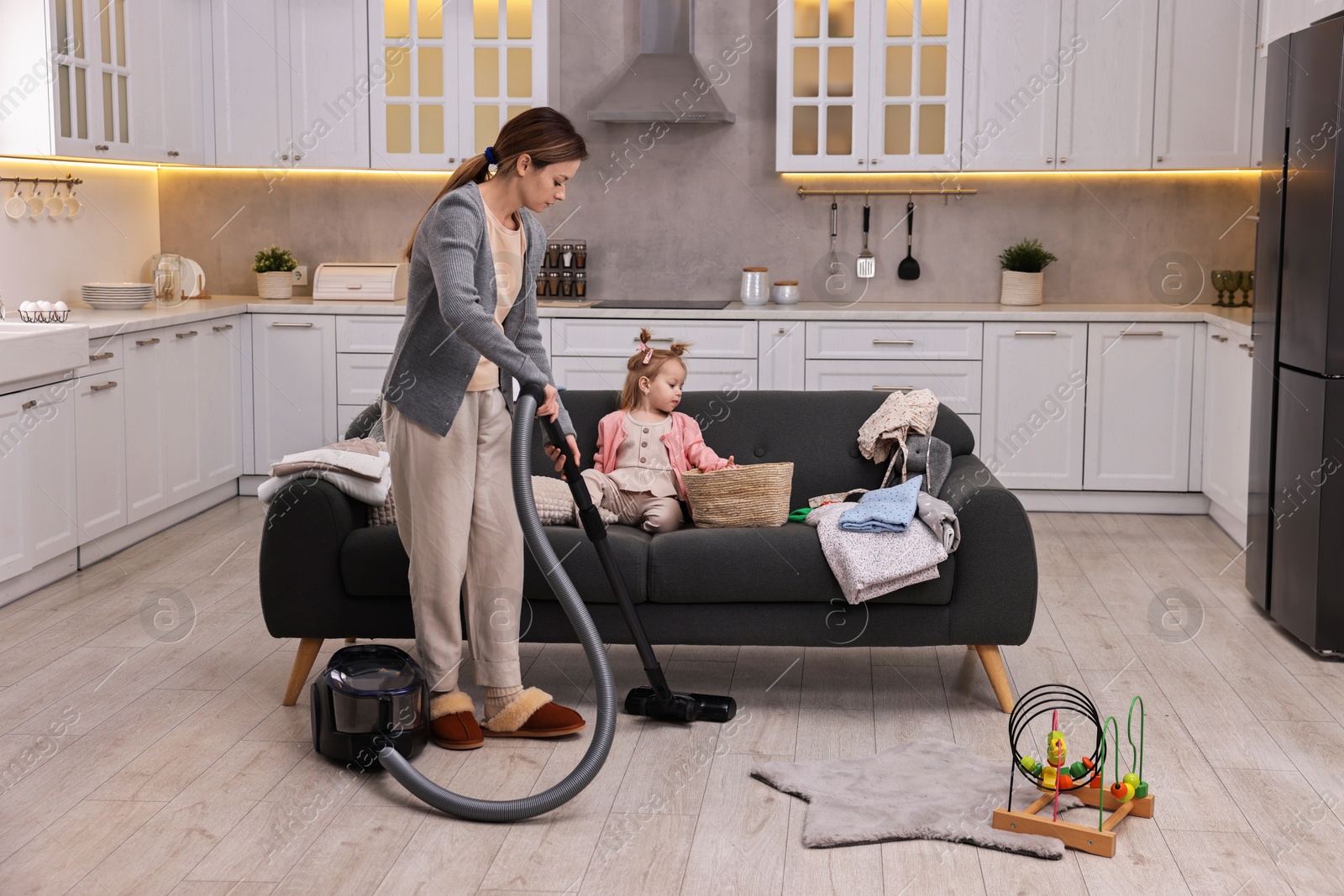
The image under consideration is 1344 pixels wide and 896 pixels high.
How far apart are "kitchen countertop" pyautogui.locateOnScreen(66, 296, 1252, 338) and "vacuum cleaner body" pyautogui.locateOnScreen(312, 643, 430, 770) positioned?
250cm

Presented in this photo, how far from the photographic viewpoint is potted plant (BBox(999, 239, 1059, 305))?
18.3 ft

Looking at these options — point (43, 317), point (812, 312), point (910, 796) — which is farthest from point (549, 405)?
point (812, 312)

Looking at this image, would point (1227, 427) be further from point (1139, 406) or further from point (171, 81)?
point (171, 81)

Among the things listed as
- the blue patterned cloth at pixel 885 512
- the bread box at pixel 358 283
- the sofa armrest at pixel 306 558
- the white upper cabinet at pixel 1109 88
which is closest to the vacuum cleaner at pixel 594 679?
the sofa armrest at pixel 306 558

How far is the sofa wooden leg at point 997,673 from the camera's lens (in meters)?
3.13

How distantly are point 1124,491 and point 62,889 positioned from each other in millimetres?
4284

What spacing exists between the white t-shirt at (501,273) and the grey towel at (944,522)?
3.38 feet

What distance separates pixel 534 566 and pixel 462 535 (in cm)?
27

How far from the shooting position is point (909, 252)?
19.1 ft

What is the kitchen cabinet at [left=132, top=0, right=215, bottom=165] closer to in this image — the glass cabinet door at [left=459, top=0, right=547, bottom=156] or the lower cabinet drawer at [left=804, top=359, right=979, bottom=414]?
the glass cabinet door at [left=459, top=0, right=547, bottom=156]

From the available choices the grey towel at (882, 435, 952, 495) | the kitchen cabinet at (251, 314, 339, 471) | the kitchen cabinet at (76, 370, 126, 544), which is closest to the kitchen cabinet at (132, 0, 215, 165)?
the kitchen cabinet at (251, 314, 339, 471)

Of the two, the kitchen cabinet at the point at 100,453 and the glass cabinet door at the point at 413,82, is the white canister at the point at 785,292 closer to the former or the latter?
the glass cabinet door at the point at 413,82

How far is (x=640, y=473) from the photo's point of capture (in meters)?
3.45

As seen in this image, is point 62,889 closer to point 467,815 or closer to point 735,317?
point 467,815
